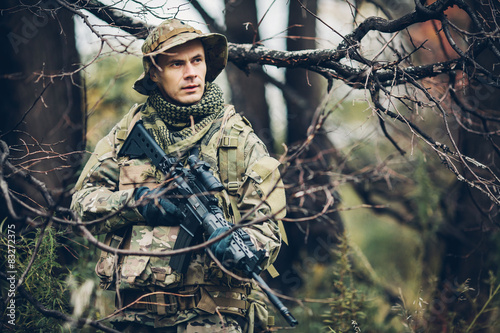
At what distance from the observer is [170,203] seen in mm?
3094

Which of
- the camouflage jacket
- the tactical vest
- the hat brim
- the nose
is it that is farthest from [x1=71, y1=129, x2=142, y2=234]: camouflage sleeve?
the nose

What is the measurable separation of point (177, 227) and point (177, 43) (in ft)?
3.59

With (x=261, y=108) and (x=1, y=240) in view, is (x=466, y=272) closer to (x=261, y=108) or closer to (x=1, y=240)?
(x=261, y=108)

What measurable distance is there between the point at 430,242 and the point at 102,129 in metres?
4.21

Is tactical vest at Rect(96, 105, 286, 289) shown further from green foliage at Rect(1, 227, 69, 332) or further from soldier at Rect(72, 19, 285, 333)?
green foliage at Rect(1, 227, 69, 332)

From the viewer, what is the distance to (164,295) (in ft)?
10.2

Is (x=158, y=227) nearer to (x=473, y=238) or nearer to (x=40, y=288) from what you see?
(x=40, y=288)

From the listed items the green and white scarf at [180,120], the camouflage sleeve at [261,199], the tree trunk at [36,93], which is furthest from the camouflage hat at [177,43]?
the tree trunk at [36,93]

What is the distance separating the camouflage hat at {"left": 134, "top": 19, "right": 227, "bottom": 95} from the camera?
3.31m

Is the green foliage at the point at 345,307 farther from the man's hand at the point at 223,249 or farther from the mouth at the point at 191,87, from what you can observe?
the mouth at the point at 191,87

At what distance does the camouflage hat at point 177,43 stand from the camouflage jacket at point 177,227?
0.45 m

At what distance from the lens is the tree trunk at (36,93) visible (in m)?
4.38

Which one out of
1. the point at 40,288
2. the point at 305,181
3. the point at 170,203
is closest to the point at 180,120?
the point at 170,203

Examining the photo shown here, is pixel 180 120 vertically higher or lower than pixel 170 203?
higher
